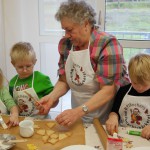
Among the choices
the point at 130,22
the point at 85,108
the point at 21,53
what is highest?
the point at 130,22

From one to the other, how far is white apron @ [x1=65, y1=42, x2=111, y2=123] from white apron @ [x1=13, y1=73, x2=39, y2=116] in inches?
10.9

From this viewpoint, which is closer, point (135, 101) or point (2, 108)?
point (135, 101)

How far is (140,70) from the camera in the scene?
117 centimetres

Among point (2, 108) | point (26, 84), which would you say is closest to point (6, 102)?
point (2, 108)

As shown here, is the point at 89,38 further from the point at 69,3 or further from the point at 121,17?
the point at 121,17

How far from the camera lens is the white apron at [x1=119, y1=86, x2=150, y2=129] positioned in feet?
4.00

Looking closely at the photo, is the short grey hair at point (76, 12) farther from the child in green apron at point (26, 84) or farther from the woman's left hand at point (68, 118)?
the woman's left hand at point (68, 118)

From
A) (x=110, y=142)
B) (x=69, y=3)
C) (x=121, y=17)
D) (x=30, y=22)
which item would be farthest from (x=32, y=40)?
(x=110, y=142)

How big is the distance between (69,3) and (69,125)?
0.70 meters

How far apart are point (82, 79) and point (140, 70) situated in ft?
1.13

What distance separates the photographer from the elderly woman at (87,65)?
1.24m

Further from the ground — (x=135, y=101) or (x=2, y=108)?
(x=135, y=101)

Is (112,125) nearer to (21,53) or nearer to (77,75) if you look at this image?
(77,75)

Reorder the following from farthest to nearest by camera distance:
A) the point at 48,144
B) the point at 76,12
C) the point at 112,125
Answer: the point at 76,12 → the point at 112,125 → the point at 48,144
